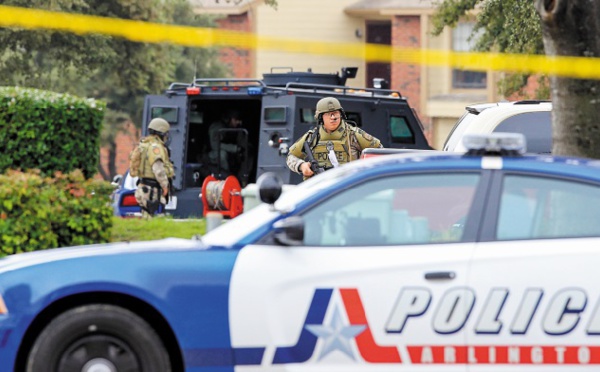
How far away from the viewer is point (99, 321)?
22.5 ft

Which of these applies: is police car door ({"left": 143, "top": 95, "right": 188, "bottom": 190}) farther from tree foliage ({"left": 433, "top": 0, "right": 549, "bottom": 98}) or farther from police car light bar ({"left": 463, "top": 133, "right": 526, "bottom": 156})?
police car light bar ({"left": 463, "top": 133, "right": 526, "bottom": 156})

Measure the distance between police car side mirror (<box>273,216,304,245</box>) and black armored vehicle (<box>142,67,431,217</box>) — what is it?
36.2ft

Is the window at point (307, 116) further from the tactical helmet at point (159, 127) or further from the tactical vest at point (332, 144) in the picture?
the tactical vest at point (332, 144)

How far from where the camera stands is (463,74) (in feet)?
145

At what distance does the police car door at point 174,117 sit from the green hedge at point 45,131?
21.3 feet

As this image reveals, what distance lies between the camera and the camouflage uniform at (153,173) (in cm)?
1659

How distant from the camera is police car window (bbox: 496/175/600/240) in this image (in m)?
6.92

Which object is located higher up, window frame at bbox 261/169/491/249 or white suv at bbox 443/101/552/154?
white suv at bbox 443/101/552/154

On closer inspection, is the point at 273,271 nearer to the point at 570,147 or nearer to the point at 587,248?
the point at 587,248

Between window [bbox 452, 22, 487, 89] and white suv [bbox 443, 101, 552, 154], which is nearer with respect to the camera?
white suv [bbox 443, 101, 552, 154]

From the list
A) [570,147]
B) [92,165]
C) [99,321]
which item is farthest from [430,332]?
[92,165]

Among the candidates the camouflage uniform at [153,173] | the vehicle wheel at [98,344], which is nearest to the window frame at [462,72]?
the camouflage uniform at [153,173]

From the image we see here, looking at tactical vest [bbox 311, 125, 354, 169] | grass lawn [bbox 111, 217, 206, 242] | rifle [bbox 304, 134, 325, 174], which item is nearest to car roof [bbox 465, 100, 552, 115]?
tactical vest [bbox 311, 125, 354, 169]

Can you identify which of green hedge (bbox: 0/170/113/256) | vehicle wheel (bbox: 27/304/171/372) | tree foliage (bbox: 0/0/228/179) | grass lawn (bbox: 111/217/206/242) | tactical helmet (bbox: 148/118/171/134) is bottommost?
vehicle wheel (bbox: 27/304/171/372)
